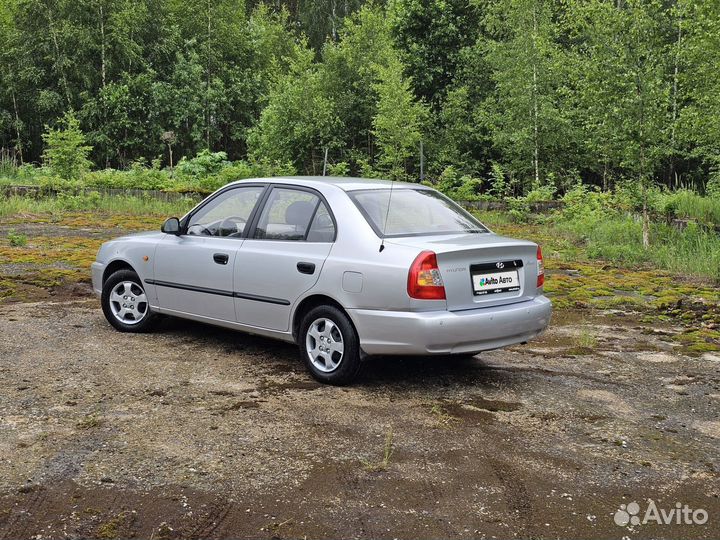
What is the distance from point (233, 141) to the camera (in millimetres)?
46812

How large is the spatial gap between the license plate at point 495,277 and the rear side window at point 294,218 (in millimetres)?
1140

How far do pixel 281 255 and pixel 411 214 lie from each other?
3.52ft

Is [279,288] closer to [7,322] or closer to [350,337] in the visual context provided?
[350,337]

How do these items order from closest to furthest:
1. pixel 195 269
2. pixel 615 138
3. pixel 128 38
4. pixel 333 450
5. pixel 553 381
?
pixel 333 450 < pixel 553 381 < pixel 195 269 < pixel 615 138 < pixel 128 38

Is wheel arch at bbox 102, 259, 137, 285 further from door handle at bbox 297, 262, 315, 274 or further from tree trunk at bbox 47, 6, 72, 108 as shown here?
tree trunk at bbox 47, 6, 72, 108

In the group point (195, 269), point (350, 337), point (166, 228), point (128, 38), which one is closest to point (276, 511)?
point (350, 337)

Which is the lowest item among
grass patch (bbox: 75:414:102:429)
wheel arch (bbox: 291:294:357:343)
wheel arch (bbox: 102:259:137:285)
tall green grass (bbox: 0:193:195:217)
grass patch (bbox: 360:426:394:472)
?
grass patch (bbox: 360:426:394:472)

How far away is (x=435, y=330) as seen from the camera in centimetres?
584

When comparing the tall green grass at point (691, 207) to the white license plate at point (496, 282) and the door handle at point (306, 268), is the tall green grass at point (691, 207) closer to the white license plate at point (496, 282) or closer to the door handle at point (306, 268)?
the white license plate at point (496, 282)

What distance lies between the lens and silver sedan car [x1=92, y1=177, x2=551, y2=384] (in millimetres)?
5953

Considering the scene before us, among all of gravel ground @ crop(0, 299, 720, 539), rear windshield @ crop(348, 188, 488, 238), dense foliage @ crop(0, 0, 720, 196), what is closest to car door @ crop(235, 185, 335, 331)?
rear windshield @ crop(348, 188, 488, 238)

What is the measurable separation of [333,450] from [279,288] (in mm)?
2033

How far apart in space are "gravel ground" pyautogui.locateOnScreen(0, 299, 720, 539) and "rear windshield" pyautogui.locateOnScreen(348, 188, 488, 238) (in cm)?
116

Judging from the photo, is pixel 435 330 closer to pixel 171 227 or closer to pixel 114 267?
pixel 171 227
